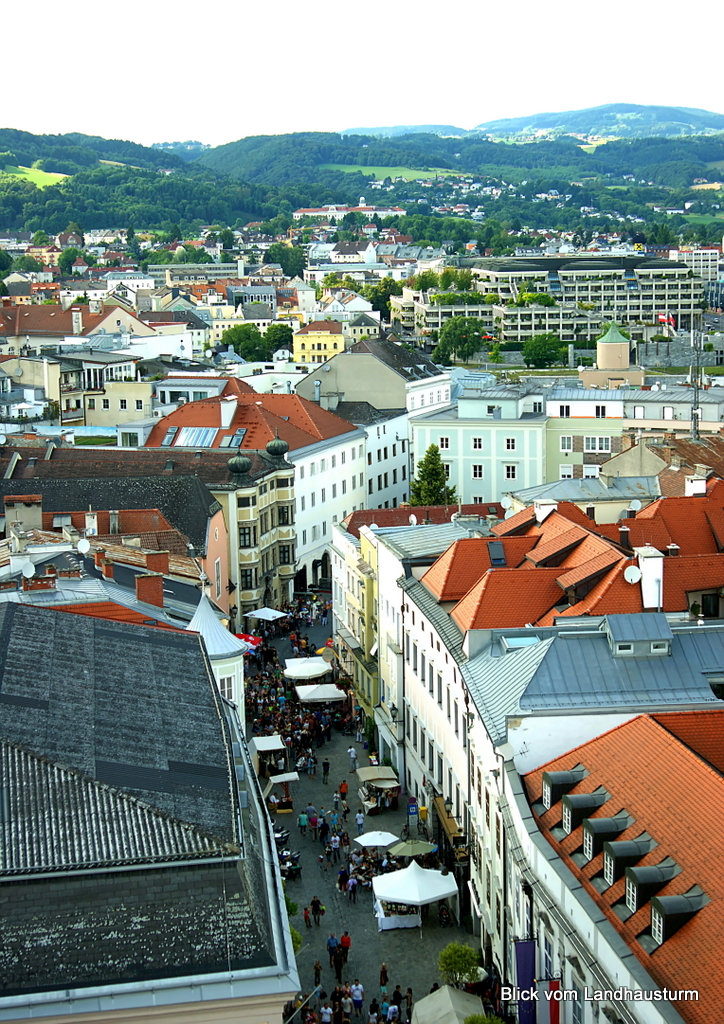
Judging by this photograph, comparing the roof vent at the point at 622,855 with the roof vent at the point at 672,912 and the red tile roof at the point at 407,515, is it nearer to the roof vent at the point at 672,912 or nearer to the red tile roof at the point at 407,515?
the roof vent at the point at 672,912

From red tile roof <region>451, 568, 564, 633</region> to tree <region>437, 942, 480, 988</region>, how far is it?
1116cm

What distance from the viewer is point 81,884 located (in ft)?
72.9

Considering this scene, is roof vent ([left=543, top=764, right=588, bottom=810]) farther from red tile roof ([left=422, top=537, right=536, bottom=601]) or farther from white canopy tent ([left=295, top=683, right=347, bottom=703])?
white canopy tent ([left=295, top=683, right=347, bottom=703])

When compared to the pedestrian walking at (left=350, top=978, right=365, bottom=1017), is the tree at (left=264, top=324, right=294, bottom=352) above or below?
above

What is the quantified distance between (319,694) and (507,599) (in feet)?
54.1

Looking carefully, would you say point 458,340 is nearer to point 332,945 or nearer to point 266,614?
point 266,614

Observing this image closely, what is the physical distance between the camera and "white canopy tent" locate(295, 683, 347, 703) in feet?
185

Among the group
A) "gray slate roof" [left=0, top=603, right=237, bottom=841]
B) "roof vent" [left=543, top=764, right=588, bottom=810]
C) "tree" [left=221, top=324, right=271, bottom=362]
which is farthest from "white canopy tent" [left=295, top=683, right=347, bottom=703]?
"tree" [left=221, top=324, right=271, bottom=362]

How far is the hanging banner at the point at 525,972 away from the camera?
28812mm

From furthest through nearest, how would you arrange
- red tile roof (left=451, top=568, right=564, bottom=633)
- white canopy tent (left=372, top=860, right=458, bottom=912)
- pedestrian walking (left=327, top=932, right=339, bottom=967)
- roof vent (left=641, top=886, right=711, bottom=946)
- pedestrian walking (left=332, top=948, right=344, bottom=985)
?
red tile roof (left=451, top=568, right=564, bottom=633) → white canopy tent (left=372, top=860, right=458, bottom=912) → pedestrian walking (left=327, top=932, right=339, bottom=967) → pedestrian walking (left=332, top=948, right=344, bottom=985) → roof vent (left=641, top=886, right=711, bottom=946)

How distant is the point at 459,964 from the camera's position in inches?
1223

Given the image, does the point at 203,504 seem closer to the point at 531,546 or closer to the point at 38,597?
the point at 531,546

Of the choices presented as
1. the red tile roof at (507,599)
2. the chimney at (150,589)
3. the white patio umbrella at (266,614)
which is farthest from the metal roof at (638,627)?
the white patio umbrella at (266,614)

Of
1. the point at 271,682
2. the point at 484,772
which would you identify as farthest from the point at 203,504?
the point at 484,772
